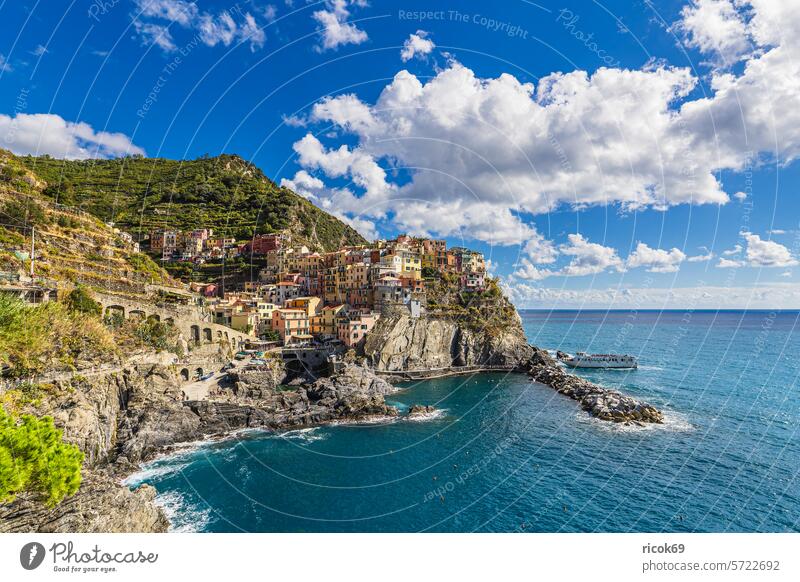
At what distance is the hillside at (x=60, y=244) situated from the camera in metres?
30.1

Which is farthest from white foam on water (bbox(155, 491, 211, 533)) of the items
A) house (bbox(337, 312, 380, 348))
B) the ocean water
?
house (bbox(337, 312, 380, 348))

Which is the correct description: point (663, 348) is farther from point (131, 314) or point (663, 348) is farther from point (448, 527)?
point (131, 314)

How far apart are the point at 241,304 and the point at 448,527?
1474 inches

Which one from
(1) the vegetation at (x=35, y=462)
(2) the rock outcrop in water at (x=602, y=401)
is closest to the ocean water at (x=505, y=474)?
(2) the rock outcrop in water at (x=602, y=401)

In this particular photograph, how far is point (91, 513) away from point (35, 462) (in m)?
2.89

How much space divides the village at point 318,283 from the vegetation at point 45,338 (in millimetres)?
18406

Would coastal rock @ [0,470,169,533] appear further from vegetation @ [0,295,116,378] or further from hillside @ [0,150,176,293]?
hillside @ [0,150,176,293]

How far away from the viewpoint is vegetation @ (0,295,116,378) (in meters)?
17.9

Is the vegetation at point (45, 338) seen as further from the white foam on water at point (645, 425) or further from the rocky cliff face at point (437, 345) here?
the white foam on water at point (645, 425)

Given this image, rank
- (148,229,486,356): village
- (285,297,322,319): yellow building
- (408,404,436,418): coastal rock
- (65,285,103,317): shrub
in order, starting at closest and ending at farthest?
(65,285,103,317): shrub < (408,404,436,418): coastal rock < (148,229,486,356): village < (285,297,322,319): yellow building

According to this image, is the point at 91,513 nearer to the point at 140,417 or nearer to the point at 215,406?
the point at 140,417

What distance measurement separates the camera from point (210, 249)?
66.9m
